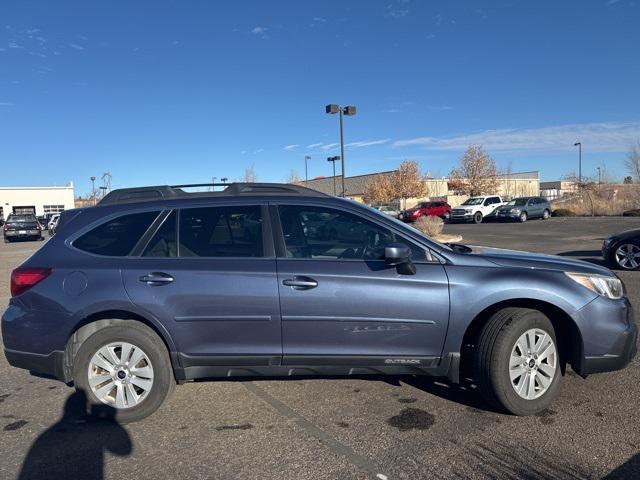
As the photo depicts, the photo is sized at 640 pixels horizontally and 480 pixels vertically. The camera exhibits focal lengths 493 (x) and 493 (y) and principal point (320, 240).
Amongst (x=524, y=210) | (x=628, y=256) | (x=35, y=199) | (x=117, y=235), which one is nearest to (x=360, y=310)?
(x=117, y=235)

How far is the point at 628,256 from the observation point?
10.6 m

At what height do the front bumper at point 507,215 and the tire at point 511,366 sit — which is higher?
the front bumper at point 507,215

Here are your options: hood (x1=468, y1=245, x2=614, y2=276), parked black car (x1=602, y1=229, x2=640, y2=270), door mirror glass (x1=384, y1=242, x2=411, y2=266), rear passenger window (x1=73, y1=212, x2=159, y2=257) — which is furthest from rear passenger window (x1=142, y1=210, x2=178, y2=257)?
parked black car (x1=602, y1=229, x2=640, y2=270)

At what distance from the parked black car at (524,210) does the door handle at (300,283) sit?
33575 mm

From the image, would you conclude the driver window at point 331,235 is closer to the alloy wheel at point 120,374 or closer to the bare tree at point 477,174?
the alloy wheel at point 120,374

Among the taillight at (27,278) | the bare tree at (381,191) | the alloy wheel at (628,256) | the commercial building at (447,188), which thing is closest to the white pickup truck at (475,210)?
the commercial building at (447,188)

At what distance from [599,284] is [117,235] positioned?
386 cm

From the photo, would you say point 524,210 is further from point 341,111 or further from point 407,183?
point 407,183

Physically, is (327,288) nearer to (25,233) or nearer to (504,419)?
(504,419)

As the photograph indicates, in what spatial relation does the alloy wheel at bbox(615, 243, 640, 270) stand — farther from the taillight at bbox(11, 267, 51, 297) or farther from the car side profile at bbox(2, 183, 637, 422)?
the taillight at bbox(11, 267, 51, 297)

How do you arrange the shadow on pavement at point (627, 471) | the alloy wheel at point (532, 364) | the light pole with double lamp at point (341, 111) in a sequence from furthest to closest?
the light pole with double lamp at point (341, 111) → the alloy wheel at point (532, 364) → the shadow on pavement at point (627, 471)

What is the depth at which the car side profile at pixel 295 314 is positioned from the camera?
12.2 feet

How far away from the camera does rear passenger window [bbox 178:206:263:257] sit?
154 inches

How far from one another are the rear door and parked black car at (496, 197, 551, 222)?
1326 inches
